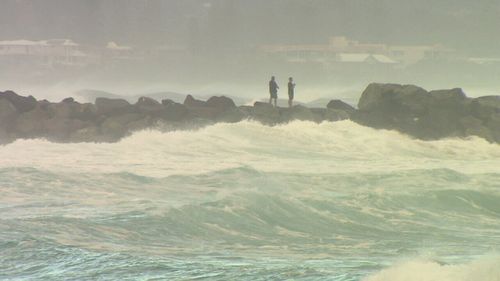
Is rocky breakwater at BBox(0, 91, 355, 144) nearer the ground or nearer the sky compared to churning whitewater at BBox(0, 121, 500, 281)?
nearer the sky

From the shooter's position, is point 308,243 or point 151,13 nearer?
point 308,243

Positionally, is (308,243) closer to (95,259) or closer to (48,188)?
(95,259)

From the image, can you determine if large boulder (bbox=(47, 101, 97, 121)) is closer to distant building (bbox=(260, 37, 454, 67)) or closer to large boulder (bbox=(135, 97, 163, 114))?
large boulder (bbox=(135, 97, 163, 114))

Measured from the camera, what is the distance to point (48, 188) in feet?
30.8

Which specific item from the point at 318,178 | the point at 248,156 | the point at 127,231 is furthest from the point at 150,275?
the point at 248,156

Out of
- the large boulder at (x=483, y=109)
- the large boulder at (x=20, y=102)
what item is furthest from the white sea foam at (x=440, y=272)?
the large boulder at (x=20, y=102)

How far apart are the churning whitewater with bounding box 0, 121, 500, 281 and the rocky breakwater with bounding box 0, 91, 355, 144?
0.51 ft

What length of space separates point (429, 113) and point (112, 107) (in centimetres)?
402

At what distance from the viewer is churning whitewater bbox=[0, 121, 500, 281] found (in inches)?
219

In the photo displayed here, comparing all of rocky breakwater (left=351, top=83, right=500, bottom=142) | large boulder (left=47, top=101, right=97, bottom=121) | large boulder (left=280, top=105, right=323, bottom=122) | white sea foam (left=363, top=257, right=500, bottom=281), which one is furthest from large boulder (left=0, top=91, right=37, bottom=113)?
white sea foam (left=363, top=257, right=500, bottom=281)

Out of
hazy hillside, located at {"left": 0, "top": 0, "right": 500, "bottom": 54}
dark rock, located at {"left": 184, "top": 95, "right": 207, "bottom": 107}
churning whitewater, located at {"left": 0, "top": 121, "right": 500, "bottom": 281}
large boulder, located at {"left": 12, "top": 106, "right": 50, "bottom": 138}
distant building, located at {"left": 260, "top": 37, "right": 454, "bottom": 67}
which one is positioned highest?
A: hazy hillside, located at {"left": 0, "top": 0, "right": 500, "bottom": 54}

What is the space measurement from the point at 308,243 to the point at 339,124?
231 inches

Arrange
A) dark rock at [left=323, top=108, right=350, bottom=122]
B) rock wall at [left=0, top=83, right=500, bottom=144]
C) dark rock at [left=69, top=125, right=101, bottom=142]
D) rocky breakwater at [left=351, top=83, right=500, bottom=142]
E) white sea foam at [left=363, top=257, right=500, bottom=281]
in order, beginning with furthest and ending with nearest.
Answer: dark rock at [left=323, top=108, right=350, bottom=122]
rocky breakwater at [left=351, top=83, right=500, bottom=142]
rock wall at [left=0, top=83, right=500, bottom=144]
dark rock at [left=69, top=125, right=101, bottom=142]
white sea foam at [left=363, top=257, right=500, bottom=281]

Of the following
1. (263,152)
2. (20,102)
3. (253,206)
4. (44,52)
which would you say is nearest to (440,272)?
(253,206)
